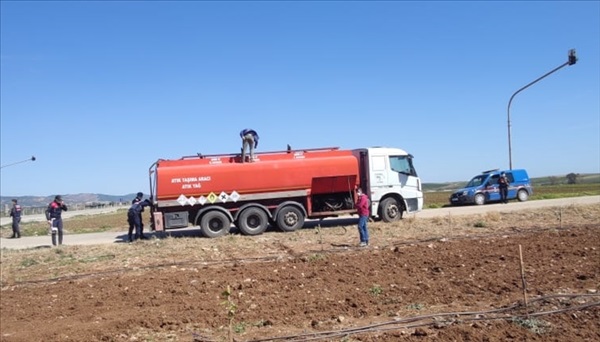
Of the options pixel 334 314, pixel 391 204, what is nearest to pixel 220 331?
pixel 334 314

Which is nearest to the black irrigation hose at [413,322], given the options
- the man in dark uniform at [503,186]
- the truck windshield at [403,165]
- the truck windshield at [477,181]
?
the truck windshield at [403,165]

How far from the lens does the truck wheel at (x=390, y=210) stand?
63.6ft

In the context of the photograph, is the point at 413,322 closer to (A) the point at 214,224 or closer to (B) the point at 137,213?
(A) the point at 214,224

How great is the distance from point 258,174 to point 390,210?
5.33 metres

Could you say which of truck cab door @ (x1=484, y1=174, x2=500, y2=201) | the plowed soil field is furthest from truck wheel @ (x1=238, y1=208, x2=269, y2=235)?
truck cab door @ (x1=484, y1=174, x2=500, y2=201)

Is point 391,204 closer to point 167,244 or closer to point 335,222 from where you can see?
point 335,222

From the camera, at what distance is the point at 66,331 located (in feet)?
24.2

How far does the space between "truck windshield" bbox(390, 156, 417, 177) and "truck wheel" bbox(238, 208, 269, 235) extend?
542 centimetres

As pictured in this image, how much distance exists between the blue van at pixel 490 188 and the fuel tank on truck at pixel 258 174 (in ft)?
42.8

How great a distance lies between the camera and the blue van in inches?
1153

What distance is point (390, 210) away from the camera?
1950 centimetres

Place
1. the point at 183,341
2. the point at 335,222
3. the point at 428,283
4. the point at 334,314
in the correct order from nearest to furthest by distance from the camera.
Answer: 1. the point at 183,341
2. the point at 334,314
3. the point at 428,283
4. the point at 335,222

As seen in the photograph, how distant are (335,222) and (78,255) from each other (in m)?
10.6

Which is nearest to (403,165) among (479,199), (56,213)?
(479,199)
